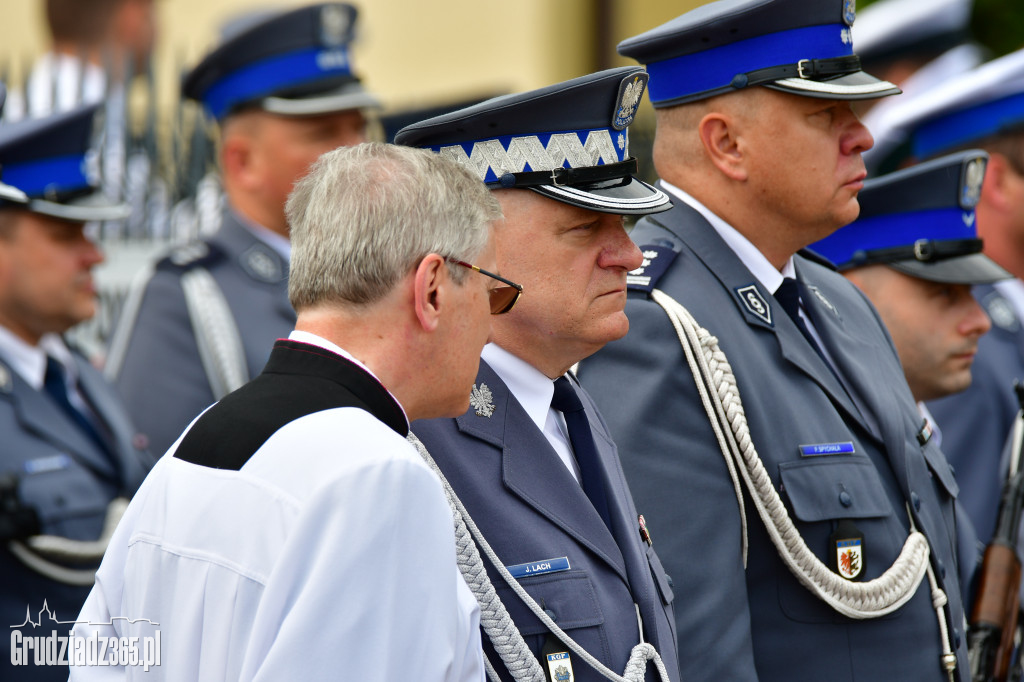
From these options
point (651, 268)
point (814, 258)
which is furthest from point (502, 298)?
point (814, 258)

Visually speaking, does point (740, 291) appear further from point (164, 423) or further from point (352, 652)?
point (164, 423)

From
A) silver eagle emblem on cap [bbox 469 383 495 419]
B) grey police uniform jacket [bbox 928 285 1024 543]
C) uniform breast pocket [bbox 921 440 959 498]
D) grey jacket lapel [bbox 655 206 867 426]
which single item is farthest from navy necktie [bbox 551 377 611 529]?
grey police uniform jacket [bbox 928 285 1024 543]

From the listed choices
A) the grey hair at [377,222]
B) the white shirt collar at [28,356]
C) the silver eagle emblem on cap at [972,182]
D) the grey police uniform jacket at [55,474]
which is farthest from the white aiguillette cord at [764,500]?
the white shirt collar at [28,356]

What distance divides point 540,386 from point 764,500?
57 centimetres

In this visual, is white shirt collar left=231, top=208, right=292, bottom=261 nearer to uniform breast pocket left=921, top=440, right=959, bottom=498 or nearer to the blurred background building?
uniform breast pocket left=921, top=440, right=959, bottom=498

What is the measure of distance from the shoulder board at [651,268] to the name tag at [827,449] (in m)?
0.50

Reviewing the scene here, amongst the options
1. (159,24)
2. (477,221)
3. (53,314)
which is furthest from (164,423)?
(159,24)

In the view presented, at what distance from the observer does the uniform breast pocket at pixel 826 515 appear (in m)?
2.77

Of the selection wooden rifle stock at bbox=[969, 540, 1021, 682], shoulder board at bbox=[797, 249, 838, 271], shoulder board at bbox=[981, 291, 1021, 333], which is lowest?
wooden rifle stock at bbox=[969, 540, 1021, 682]

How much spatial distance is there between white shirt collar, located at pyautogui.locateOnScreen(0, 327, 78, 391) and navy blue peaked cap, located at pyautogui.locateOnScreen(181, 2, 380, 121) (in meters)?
1.24

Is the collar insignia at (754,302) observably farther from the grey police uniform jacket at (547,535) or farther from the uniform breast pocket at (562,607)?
the uniform breast pocket at (562,607)

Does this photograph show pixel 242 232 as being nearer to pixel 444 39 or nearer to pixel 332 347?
pixel 332 347

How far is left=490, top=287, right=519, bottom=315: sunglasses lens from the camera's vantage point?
7.47ft

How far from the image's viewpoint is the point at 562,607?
2.27 meters
